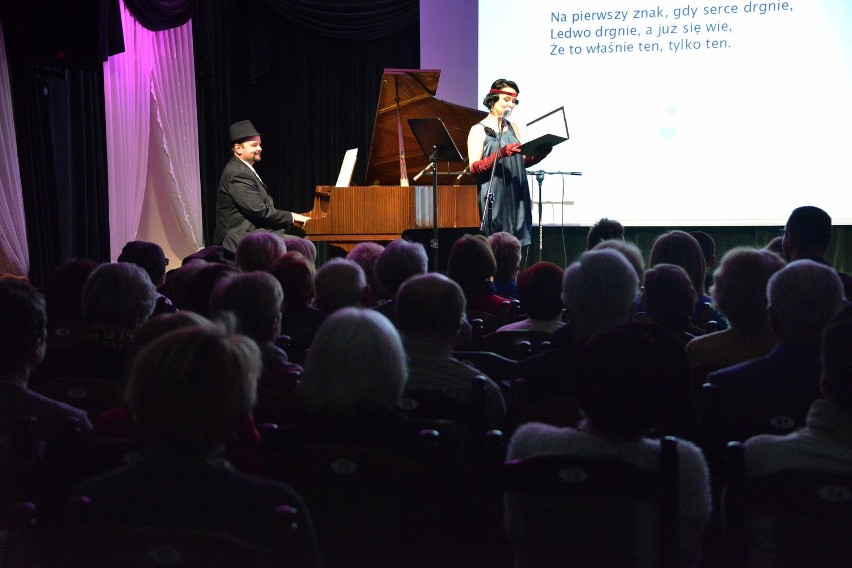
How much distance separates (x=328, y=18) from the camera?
31.6 ft

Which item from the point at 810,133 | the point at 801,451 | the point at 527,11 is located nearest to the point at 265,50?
the point at 527,11

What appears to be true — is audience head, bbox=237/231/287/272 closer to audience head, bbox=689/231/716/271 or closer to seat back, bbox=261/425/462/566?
audience head, bbox=689/231/716/271

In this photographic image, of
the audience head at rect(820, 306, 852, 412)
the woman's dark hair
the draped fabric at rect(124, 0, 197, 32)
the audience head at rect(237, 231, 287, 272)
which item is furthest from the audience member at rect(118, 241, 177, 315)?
the draped fabric at rect(124, 0, 197, 32)

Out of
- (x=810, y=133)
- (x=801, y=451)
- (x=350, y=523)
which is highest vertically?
(x=810, y=133)

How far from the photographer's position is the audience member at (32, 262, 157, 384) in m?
2.78

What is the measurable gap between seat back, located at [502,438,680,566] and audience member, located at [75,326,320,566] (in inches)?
16.5

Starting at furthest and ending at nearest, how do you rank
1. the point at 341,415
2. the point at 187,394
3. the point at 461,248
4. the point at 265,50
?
the point at 265,50, the point at 461,248, the point at 341,415, the point at 187,394

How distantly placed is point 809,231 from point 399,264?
1903mm

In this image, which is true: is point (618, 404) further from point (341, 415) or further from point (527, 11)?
point (527, 11)

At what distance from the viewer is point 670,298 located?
3.06m

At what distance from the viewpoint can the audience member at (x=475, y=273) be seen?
3.85 meters

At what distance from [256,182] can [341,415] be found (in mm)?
5536

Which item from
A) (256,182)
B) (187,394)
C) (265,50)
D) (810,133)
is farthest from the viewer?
(265,50)

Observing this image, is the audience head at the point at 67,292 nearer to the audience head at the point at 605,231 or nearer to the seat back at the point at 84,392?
the seat back at the point at 84,392
